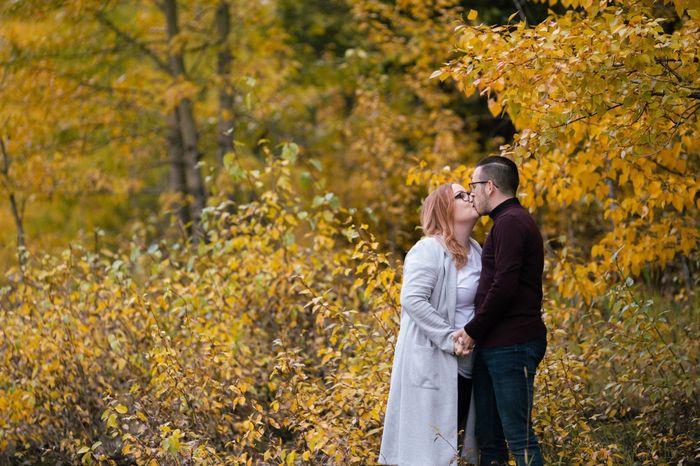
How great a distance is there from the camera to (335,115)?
14.6 meters

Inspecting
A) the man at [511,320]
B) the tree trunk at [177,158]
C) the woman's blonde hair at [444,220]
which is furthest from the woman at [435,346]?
the tree trunk at [177,158]

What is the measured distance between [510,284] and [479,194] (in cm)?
51

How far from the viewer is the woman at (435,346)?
3.95m

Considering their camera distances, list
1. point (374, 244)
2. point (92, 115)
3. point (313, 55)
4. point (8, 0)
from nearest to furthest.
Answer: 1. point (374, 244)
2. point (8, 0)
3. point (92, 115)
4. point (313, 55)

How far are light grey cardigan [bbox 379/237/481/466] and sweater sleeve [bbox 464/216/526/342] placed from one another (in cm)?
18

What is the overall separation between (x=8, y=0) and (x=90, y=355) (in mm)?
6679

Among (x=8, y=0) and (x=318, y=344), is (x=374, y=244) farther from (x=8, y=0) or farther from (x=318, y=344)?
→ (x=8, y=0)

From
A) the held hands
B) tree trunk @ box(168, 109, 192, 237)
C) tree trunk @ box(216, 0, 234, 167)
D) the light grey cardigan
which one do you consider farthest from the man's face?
tree trunk @ box(168, 109, 192, 237)

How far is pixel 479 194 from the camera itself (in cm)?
402

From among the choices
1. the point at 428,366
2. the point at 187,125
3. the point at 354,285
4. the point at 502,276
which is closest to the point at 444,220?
the point at 502,276

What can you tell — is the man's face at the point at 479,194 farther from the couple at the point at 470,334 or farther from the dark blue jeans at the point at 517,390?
the dark blue jeans at the point at 517,390

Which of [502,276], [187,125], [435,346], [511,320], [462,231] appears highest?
[187,125]

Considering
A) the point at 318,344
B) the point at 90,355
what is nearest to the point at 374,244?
the point at 318,344

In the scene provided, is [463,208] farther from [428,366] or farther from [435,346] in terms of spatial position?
[428,366]
